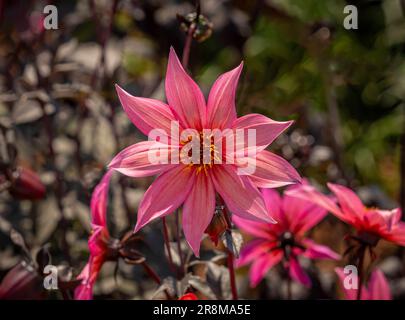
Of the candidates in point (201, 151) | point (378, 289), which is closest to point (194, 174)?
point (201, 151)

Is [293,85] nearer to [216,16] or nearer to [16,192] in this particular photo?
[216,16]

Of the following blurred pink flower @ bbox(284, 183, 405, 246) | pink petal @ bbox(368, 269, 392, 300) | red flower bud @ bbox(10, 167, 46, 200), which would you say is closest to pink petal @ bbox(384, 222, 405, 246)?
blurred pink flower @ bbox(284, 183, 405, 246)

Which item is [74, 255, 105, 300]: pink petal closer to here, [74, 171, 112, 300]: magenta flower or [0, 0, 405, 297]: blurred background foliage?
[74, 171, 112, 300]: magenta flower

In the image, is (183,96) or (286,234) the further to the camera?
(286,234)

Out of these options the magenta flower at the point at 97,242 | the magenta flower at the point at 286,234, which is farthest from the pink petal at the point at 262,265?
the magenta flower at the point at 97,242

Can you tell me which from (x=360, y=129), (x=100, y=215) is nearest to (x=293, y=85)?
(x=360, y=129)

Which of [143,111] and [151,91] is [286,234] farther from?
[151,91]
